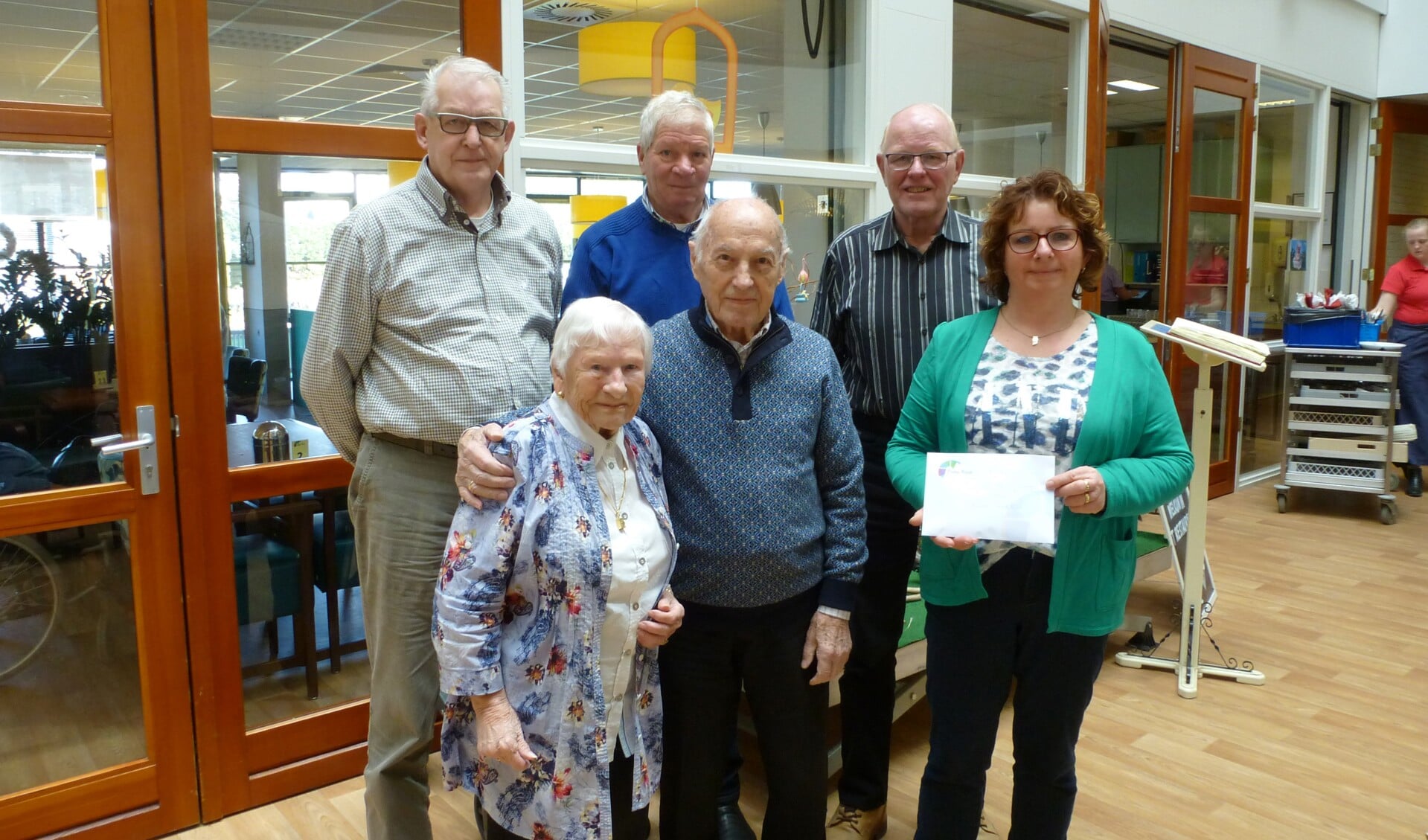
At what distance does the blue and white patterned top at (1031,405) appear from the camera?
1828 mm

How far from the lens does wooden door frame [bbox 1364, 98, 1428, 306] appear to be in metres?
7.51

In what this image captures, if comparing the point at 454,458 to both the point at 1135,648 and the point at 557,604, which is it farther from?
the point at 1135,648

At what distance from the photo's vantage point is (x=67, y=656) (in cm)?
243

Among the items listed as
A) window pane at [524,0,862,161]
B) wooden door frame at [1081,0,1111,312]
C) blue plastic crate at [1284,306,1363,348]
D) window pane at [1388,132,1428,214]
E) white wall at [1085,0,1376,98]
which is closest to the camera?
window pane at [524,0,862,161]

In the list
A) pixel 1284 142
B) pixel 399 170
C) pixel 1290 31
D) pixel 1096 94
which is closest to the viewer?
pixel 399 170

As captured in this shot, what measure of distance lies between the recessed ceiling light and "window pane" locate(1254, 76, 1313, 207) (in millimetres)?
1053

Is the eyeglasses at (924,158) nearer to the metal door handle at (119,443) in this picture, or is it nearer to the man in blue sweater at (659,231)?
the man in blue sweater at (659,231)

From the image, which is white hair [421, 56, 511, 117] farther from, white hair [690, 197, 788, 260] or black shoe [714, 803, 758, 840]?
black shoe [714, 803, 758, 840]

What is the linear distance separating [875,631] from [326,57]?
2081 mm

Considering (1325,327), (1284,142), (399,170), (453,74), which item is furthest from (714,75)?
(1284,142)

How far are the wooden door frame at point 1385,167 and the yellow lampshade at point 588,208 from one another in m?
6.83

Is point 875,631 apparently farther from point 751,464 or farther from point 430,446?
point 430,446

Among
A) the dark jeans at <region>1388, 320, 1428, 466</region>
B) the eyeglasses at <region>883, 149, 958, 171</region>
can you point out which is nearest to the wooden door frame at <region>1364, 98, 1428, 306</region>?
the dark jeans at <region>1388, 320, 1428, 466</region>

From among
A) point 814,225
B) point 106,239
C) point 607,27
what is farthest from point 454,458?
point 814,225
